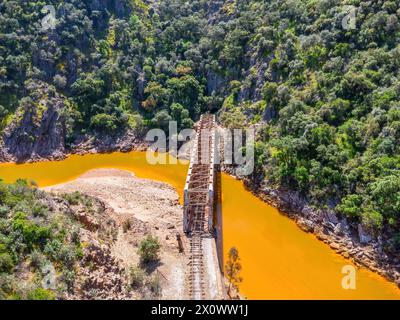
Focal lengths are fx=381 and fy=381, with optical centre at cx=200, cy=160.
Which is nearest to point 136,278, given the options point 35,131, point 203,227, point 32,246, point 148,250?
point 148,250

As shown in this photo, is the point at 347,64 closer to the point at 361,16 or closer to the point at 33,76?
the point at 361,16

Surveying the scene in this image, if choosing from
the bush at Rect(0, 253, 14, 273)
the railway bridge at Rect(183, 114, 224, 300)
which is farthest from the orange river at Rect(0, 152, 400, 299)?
the bush at Rect(0, 253, 14, 273)

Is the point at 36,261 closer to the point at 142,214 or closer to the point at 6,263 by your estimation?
the point at 6,263

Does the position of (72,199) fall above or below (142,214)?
above

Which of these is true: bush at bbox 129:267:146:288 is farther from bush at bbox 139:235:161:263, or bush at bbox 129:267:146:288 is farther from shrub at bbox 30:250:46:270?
shrub at bbox 30:250:46:270

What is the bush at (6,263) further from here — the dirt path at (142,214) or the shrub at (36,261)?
the dirt path at (142,214)

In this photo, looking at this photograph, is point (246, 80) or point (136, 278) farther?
point (246, 80)

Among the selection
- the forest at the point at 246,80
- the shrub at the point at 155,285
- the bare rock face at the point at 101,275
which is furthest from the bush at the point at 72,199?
the forest at the point at 246,80
